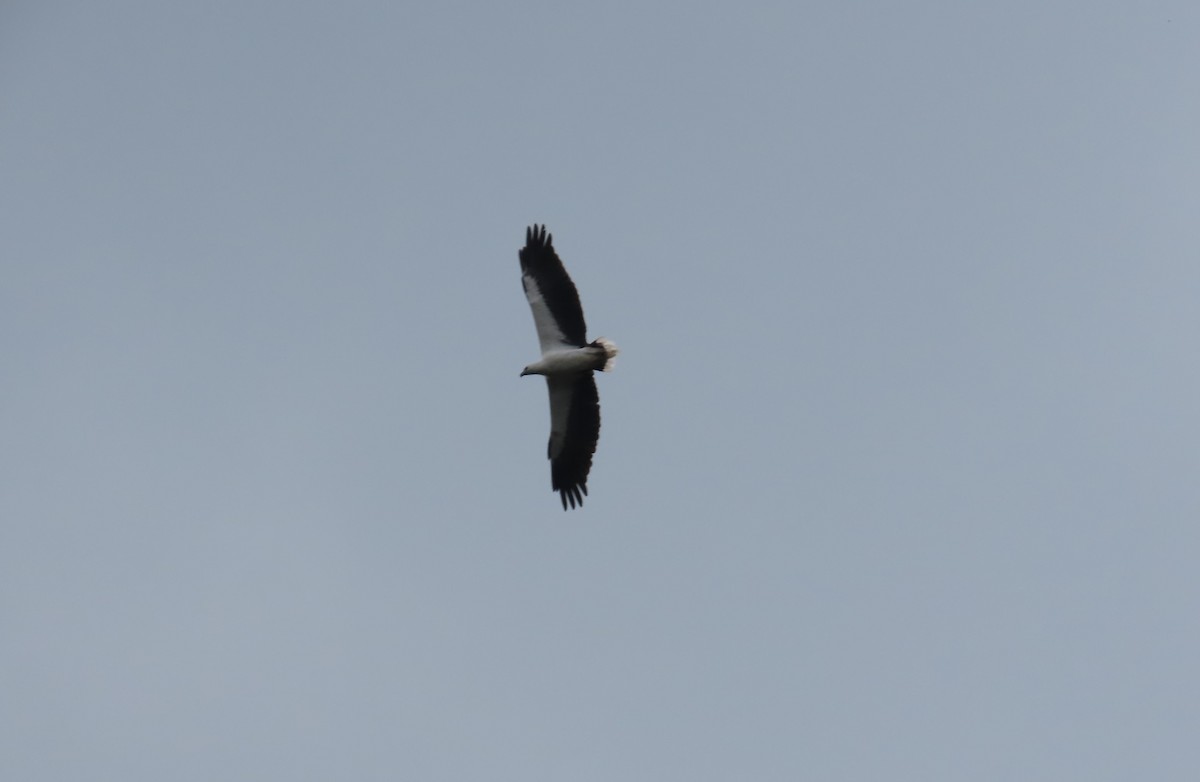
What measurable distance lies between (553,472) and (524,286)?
13.4 ft

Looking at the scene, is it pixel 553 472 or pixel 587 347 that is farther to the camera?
pixel 553 472

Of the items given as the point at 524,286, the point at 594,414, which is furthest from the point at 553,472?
the point at 524,286

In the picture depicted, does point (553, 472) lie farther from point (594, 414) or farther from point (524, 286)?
point (524, 286)

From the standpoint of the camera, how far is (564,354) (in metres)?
27.6

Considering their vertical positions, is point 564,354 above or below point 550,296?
below

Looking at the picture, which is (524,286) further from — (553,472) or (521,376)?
(553,472)

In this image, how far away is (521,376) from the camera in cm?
2845

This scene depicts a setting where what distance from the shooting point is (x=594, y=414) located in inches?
1122

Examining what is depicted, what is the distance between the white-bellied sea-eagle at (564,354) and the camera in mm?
27547

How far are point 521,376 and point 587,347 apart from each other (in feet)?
5.97

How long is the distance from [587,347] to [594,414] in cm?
175

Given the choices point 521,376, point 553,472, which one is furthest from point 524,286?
point 553,472

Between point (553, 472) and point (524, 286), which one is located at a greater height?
point (524, 286)

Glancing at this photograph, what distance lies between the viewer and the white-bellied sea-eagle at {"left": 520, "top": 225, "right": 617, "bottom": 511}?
27547 millimetres
